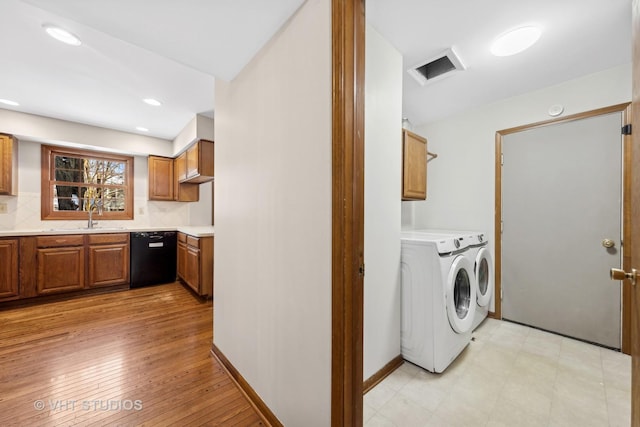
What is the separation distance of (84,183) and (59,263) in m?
1.25

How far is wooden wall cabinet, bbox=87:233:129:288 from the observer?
10.5ft

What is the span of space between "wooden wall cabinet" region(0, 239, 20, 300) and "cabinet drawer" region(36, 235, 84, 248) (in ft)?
0.61

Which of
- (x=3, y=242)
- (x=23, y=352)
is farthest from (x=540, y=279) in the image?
(x=3, y=242)

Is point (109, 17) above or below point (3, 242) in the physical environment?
above

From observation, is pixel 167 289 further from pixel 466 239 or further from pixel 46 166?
pixel 466 239

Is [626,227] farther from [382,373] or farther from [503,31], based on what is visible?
[382,373]

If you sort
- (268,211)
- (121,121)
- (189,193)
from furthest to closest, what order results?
(189,193) < (121,121) < (268,211)

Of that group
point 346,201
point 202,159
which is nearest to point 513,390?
point 346,201

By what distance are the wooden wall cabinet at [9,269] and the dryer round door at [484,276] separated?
4766 millimetres

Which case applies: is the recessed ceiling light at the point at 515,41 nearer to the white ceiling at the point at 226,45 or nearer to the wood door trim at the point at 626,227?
Answer: the white ceiling at the point at 226,45

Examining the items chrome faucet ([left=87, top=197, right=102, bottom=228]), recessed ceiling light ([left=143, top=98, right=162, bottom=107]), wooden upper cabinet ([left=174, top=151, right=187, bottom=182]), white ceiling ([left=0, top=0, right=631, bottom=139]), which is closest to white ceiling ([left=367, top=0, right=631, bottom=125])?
white ceiling ([left=0, top=0, right=631, bottom=139])

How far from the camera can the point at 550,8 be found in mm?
1384

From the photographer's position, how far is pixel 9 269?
2.74 m

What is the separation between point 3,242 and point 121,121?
6.01ft
